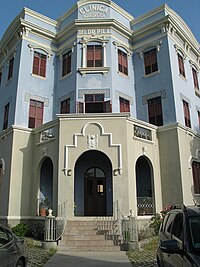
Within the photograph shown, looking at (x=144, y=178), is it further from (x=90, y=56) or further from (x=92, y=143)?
(x=90, y=56)

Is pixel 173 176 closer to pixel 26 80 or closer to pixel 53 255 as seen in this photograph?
pixel 53 255

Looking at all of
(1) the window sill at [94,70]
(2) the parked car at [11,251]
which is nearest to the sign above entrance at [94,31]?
(1) the window sill at [94,70]

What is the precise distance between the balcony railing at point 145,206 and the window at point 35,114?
7.85 m

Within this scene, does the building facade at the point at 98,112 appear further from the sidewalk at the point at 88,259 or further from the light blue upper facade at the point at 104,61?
the sidewalk at the point at 88,259

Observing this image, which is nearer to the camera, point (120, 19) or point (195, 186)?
point (195, 186)

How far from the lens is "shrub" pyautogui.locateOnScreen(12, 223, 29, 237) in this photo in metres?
14.5

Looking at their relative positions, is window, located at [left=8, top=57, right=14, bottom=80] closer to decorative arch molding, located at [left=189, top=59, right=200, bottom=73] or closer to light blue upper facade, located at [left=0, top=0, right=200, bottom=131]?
light blue upper facade, located at [left=0, top=0, right=200, bottom=131]

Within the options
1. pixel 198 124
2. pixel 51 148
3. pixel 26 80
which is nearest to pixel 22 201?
pixel 51 148

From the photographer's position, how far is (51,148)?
15648 millimetres

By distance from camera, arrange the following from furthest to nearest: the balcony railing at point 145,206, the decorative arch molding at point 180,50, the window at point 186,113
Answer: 1. the decorative arch molding at point 180,50
2. the window at point 186,113
3. the balcony railing at point 145,206

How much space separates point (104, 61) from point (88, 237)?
36.3 ft

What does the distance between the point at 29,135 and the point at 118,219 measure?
24.8 feet

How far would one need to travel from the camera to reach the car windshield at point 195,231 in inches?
167

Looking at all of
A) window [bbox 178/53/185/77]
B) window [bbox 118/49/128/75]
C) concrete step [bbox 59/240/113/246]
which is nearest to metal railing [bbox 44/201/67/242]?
concrete step [bbox 59/240/113/246]
